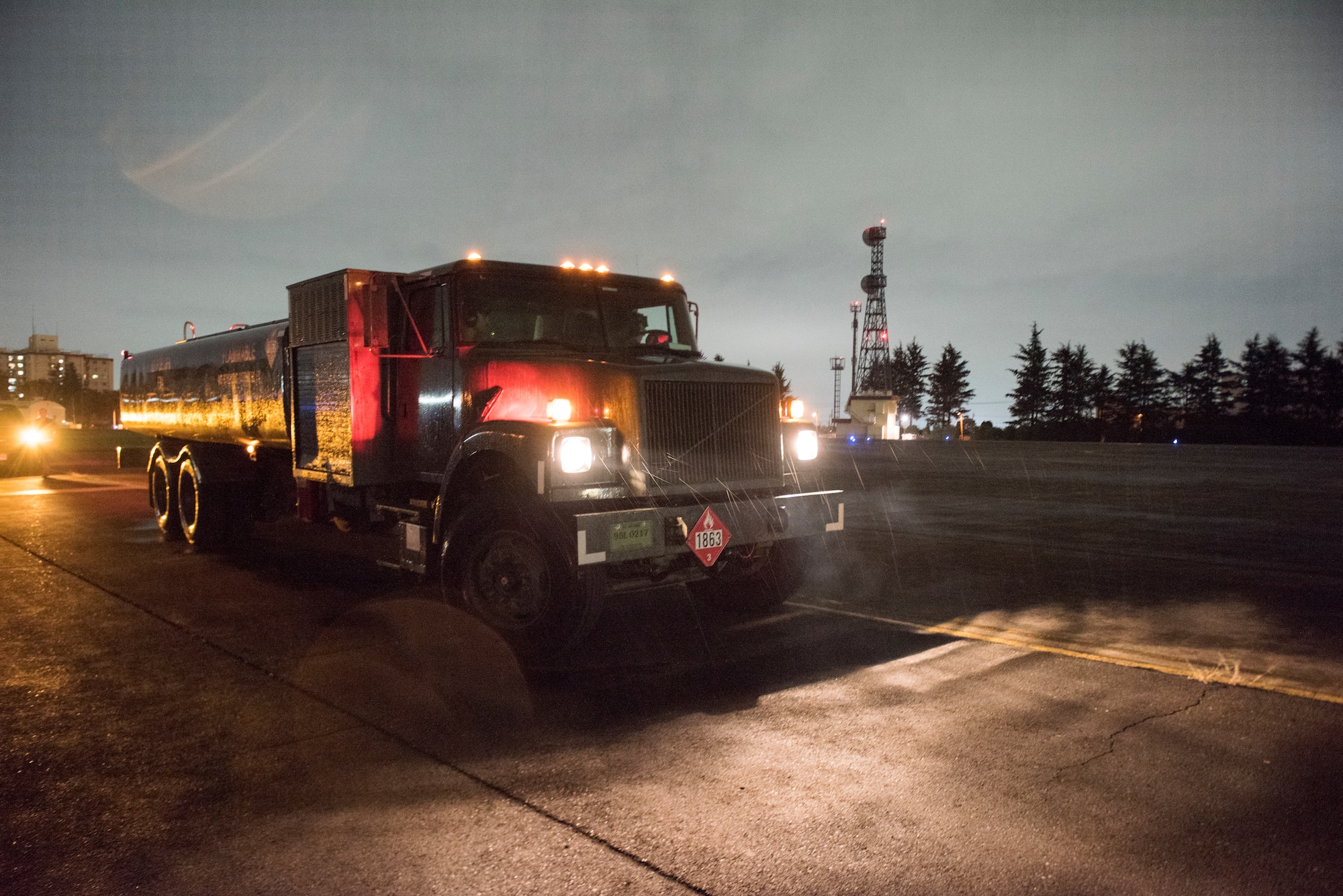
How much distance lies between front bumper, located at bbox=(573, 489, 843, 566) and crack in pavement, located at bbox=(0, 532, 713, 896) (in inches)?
58.4

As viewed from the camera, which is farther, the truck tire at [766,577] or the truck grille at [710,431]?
the truck tire at [766,577]

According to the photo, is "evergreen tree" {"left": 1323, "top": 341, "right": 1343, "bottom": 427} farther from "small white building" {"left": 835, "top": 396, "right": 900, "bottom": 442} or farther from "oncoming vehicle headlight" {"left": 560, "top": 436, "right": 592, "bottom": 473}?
"oncoming vehicle headlight" {"left": 560, "top": 436, "right": 592, "bottom": 473}

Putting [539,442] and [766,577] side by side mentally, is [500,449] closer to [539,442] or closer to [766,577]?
[539,442]

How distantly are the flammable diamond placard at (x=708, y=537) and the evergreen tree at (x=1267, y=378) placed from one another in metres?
76.0

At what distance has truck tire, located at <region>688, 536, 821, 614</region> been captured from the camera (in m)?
6.98

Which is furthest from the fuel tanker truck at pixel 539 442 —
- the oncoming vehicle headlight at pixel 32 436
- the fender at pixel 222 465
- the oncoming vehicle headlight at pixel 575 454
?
the oncoming vehicle headlight at pixel 32 436

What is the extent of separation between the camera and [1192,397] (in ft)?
255

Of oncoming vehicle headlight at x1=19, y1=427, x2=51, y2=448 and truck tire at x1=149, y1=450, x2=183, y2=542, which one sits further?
oncoming vehicle headlight at x1=19, y1=427, x2=51, y2=448

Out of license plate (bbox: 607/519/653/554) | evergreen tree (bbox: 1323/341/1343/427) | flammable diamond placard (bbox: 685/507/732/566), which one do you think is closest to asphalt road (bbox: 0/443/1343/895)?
flammable diamond placard (bbox: 685/507/732/566)

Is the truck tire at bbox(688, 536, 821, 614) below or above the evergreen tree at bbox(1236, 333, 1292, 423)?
below

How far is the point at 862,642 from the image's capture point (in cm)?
614

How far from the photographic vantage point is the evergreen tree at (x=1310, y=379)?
65312 mm

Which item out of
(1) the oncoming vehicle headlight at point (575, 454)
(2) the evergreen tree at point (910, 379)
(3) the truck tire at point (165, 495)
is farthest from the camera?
(2) the evergreen tree at point (910, 379)

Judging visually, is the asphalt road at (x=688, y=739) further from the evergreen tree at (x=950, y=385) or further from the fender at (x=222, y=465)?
the evergreen tree at (x=950, y=385)
